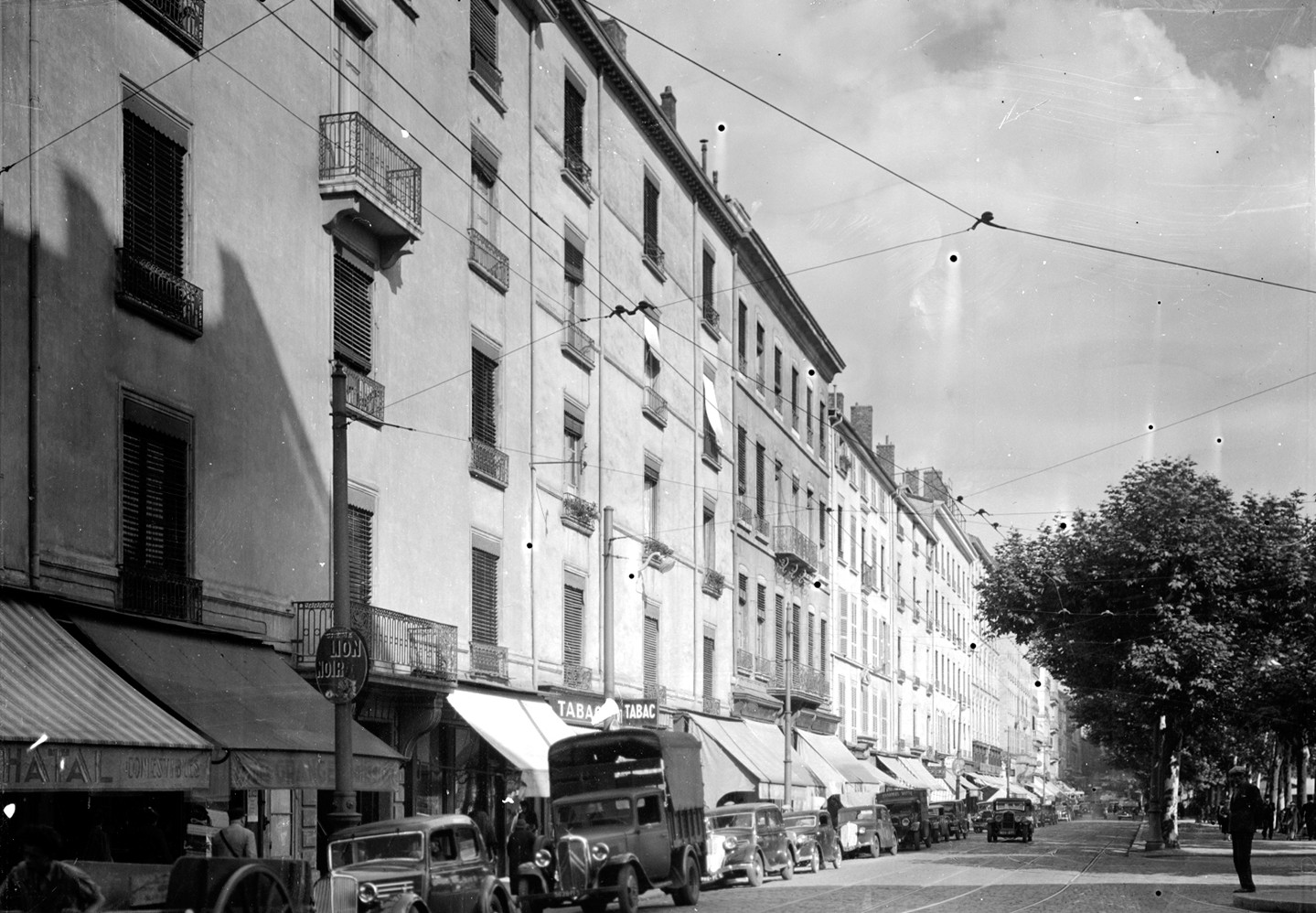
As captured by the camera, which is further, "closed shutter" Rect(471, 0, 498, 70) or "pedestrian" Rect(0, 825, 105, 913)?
"closed shutter" Rect(471, 0, 498, 70)

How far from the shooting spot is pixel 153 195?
18984mm

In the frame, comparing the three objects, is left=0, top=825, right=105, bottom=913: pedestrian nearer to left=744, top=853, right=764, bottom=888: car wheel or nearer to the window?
Result: left=744, top=853, right=764, bottom=888: car wheel

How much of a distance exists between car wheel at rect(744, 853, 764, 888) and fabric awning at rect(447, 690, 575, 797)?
415 cm

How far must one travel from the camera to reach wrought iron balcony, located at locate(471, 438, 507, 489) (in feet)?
90.8

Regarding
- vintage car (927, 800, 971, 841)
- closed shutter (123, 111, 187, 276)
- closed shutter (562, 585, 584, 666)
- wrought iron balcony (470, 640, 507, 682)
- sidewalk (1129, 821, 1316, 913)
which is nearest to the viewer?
closed shutter (123, 111, 187, 276)

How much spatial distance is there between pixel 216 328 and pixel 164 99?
2.86 meters

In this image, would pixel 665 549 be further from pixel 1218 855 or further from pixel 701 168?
pixel 1218 855

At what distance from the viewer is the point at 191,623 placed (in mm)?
18891

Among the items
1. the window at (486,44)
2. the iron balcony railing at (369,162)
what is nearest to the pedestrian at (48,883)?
the iron balcony railing at (369,162)

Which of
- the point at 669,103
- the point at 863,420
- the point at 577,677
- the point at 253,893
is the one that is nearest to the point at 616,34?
the point at 669,103

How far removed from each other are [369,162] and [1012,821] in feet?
135

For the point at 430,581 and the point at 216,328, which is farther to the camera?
the point at 430,581

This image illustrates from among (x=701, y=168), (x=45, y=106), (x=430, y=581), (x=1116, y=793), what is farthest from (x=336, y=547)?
(x=1116, y=793)

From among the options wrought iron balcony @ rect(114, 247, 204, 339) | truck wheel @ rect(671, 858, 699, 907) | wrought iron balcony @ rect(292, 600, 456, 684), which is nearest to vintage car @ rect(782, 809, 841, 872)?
truck wheel @ rect(671, 858, 699, 907)
